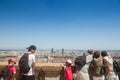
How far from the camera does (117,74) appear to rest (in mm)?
7750

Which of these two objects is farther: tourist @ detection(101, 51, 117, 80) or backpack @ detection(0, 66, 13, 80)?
tourist @ detection(101, 51, 117, 80)

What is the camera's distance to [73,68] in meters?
7.58

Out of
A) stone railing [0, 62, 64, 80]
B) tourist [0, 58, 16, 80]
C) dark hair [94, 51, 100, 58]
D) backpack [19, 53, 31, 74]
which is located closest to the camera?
backpack [19, 53, 31, 74]

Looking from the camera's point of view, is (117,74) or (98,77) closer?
(98,77)

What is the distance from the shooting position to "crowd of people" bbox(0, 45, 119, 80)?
22.3 ft

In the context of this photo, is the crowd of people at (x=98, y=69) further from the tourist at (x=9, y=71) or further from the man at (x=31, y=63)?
the tourist at (x=9, y=71)

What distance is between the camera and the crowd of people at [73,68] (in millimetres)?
6801

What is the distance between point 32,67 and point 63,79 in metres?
1.12

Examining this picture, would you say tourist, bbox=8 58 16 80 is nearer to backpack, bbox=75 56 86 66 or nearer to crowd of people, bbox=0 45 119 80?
crowd of people, bbox=0 45 119 80

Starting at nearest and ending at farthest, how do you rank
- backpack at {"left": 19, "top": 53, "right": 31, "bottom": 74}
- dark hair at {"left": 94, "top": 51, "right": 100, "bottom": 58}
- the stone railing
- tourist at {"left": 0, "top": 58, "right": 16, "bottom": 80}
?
backpack at {"left": 19, "top": 53, "right": 31, "bottom": 74}, tourist at {"left": 0, "top": 58, "right": 16, "bottom": 80}, dark hair at {"left": 94, "top": 51, "right": 100, "bottom": 58}, the stone railing

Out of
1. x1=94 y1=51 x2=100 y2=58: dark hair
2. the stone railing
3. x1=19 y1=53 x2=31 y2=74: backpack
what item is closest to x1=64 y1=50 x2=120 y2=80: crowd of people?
x1=94 y1=51 x2=100 y2=58: dark hair

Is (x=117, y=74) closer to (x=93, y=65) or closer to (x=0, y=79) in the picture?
(x=93, y=65)

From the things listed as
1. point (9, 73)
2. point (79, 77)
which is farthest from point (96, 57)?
point (9, 73)

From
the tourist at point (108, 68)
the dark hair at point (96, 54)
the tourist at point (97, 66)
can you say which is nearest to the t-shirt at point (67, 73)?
the tourist at point (97, 66)
